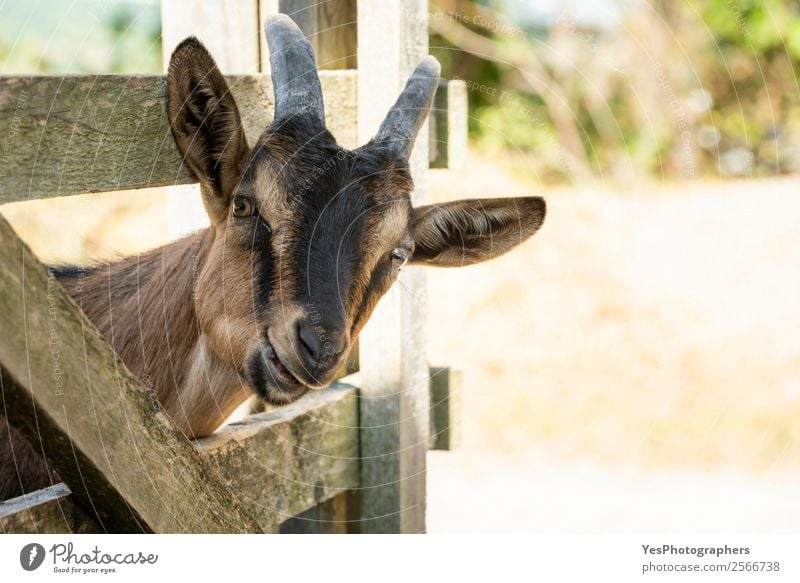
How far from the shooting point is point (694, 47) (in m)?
10.1

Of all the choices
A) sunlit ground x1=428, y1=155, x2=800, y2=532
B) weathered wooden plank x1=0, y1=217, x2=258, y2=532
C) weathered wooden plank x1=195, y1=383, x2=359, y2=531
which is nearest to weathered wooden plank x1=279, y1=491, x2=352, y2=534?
weathered wooden plank x1=195, y1=383, x2=359, y2=531

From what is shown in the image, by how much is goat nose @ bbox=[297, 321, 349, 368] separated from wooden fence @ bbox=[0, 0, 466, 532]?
15.8 inches

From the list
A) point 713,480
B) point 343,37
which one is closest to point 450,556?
point 343,37

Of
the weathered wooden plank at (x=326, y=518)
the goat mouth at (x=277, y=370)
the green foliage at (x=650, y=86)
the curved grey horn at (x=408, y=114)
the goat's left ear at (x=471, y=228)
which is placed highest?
the green foliage at (x=650, y=86)

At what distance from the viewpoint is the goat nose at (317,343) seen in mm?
2693

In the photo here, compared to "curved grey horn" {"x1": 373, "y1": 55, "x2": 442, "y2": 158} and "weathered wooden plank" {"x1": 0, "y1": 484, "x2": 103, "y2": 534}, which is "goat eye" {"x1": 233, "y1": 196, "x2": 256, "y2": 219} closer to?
"curved grey horn" {"x1": 373, "y1": 55, "x2": 442, "y2": 158}

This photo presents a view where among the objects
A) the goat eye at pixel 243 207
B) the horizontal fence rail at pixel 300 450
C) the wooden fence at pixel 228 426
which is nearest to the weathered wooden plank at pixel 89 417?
the wooden fence at pixel 228 426

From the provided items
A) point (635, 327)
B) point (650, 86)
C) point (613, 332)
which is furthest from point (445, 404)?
point (650, 86)

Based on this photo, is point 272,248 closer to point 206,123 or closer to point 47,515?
point 206,123

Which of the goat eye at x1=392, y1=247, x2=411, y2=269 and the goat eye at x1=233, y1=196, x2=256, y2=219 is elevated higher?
the goat eye at x1=233, y1=196, x2=256, y2=219

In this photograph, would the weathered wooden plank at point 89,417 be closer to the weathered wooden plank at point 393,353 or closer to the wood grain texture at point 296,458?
the wood grain texture at point 296,458

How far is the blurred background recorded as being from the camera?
254 inches

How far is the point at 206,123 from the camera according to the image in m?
2.83

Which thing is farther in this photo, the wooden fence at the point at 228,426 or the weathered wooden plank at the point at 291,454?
the weathered wooden plank at the point at 291,454
